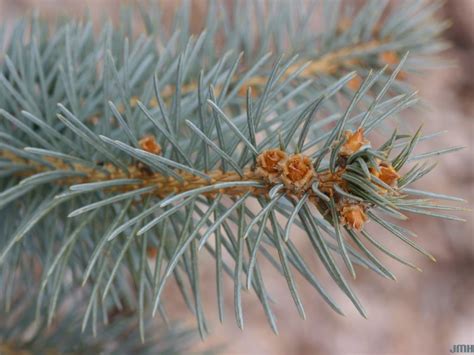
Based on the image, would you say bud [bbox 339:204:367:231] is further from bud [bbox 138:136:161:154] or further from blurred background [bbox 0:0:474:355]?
blurred background [bbox 0:0:474:355]

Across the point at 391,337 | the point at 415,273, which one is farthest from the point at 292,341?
the point at 415,273

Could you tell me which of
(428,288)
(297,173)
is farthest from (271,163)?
(428,288)

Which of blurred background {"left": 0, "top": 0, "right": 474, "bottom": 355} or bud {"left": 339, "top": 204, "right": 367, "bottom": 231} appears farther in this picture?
blurred background {"left": 0, "top": 0, "right": 474, "bottom": 355}

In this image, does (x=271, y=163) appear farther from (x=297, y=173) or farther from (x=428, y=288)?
(x=428, y=288)

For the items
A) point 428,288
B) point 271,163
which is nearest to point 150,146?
point 271,163

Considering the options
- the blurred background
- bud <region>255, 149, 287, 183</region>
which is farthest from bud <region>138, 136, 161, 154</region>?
the blurred background

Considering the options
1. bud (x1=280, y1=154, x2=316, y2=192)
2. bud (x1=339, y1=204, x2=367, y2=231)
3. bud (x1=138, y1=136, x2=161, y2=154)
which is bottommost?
bud (x1=339, y1=204, x2=367, y2=231)

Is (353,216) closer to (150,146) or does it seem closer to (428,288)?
(150,146)

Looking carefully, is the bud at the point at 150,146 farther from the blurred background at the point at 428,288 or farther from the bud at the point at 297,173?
the blurred background at the point at 428,288

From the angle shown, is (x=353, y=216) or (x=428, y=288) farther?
(x=428, y=288)
